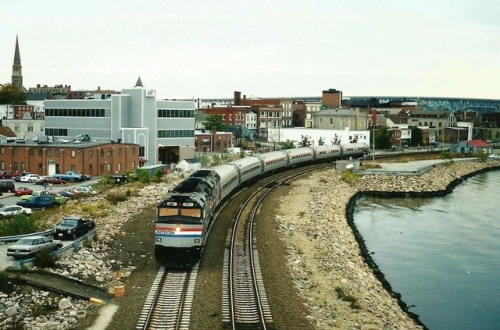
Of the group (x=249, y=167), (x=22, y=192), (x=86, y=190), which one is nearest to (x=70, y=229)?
(x=86, y=190)

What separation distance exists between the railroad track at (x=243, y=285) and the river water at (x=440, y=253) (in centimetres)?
894

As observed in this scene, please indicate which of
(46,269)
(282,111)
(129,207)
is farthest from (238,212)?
(282,111)

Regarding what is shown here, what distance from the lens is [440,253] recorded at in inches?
1687

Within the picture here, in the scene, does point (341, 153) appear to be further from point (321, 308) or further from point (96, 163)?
point (321, 308)

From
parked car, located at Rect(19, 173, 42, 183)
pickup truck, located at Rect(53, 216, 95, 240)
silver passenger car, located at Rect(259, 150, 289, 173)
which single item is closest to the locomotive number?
pickup truck, located at Rect(53, 216, 95, 240)

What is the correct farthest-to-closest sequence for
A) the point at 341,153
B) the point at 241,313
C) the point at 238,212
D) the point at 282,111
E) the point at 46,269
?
the point at 282,111
the point at 341,153
the point at 238,212
the point at 46,269
the point at 241,313

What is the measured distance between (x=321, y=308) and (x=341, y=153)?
72.0 m

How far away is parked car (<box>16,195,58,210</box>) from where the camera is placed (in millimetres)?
49041

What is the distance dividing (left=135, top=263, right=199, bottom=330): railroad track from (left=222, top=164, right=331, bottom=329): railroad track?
146 centimetres

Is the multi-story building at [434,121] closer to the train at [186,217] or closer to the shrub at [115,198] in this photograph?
the shrub at [115,198]

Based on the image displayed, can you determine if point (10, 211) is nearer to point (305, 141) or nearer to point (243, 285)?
point (243, 285)

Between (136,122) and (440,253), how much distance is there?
2194 inches

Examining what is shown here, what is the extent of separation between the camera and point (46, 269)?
84.8 feet

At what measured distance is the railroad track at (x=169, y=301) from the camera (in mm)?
20891
